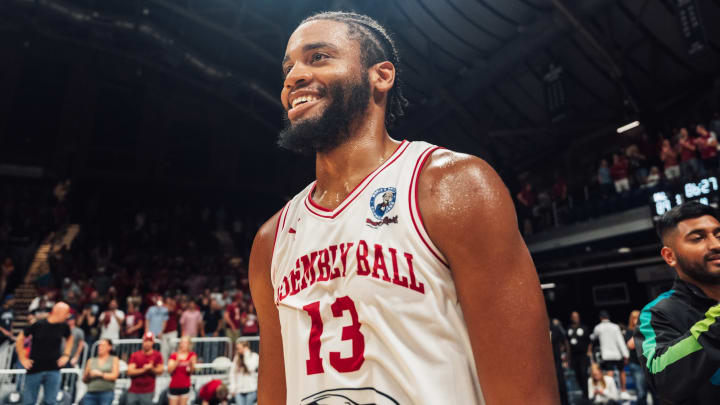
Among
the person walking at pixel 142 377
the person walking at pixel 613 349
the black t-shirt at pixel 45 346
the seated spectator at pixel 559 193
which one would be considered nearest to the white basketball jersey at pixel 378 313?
the black t-shirt at pixel 45 346

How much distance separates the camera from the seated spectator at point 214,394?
704 cm

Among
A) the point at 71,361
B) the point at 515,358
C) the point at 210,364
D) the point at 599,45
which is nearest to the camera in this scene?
the point at 515,358

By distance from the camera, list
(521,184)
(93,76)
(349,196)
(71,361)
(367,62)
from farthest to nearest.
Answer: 1. (93,76)
2. (521,184)
3. (71,361)
4. (367,62)
5. (349,196)

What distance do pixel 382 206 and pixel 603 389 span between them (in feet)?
29.7

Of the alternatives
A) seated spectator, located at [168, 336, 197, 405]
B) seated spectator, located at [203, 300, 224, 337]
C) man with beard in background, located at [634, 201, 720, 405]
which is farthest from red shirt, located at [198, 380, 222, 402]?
man with beard in background, located at [634, 201, 720, 405]

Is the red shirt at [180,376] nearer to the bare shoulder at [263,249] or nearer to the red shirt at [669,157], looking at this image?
the bare shoulder at [263,249]

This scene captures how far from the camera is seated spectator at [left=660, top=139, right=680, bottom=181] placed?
10.3 m

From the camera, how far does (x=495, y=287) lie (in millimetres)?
1110

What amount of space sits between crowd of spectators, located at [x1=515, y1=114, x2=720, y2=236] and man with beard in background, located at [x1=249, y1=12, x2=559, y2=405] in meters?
9.55

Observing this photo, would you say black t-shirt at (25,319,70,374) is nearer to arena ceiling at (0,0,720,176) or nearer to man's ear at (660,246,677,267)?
man's ear at (660,246,677,267)

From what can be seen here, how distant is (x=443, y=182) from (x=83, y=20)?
1743cm

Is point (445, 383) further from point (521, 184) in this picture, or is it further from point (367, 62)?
point (521, 184)

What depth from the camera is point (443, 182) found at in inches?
48.1

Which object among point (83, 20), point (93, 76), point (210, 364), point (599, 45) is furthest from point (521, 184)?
point (93, 76)
